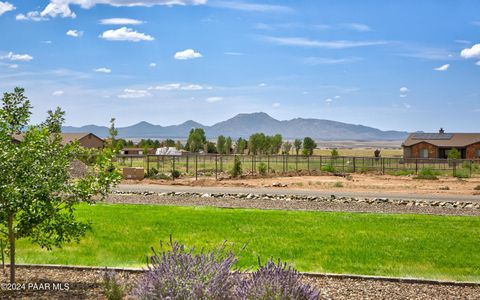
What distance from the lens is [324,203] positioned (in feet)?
67.8

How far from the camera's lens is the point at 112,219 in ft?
48.2

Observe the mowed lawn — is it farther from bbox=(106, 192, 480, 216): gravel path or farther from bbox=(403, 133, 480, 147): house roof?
bbox=(403, 133, 480, 147): house roof

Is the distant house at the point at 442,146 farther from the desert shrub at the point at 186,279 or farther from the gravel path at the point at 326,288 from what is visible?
the desert shrub at the point at 186,279

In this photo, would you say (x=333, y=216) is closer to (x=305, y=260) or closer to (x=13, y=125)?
(x=305, y=260)

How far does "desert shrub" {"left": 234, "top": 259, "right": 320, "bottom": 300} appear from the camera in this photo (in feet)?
17.9

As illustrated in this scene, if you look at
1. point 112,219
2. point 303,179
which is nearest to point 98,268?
point 112,219

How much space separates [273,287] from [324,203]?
15.4 m

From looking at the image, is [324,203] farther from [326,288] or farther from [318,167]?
[318,167]

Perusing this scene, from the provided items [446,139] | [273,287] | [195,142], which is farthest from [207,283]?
[195,142]

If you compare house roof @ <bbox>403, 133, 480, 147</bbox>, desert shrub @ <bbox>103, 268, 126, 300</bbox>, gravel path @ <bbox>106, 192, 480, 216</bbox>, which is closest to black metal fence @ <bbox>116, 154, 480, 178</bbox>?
house roof @ <bbox>403, 133, 480, 147</bbox>

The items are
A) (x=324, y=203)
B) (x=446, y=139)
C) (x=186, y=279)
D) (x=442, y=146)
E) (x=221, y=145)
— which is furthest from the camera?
(x=221, y=145)

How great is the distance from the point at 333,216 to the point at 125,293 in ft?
→ 32.7

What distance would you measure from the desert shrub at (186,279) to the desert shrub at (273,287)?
0.17 metres

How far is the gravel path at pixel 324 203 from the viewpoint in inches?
735
